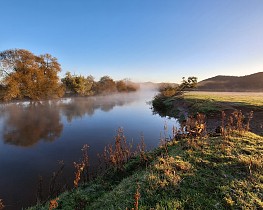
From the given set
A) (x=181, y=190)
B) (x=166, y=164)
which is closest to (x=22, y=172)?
(x=166, y=164)

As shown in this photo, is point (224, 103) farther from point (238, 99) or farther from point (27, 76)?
point (27, 76)

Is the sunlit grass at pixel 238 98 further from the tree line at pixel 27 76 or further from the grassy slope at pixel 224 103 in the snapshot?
the tree line at pixel 27 76

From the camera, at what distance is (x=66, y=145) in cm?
1330

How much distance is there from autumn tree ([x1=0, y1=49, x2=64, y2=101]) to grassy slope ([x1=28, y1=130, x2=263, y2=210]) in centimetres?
4248

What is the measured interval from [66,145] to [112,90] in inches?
3779

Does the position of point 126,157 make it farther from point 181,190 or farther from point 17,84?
point 17,84

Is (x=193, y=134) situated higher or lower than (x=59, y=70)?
lower

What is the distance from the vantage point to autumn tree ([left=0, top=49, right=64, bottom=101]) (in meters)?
38.8

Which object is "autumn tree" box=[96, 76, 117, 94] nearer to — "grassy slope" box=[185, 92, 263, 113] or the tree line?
the tree line

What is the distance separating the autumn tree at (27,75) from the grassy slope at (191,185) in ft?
139

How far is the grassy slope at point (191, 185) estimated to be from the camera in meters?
4.13

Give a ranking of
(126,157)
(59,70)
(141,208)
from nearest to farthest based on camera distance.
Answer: (141,208), (126,157), (59,70)

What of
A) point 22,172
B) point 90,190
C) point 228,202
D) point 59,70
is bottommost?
point 22,172

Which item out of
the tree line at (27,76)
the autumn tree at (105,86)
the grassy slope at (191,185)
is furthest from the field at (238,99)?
the autumn tree at (105,86)
